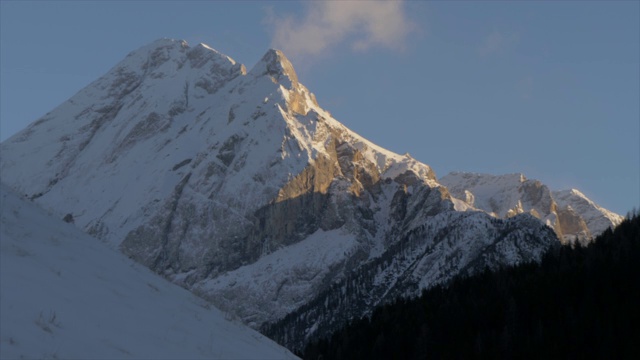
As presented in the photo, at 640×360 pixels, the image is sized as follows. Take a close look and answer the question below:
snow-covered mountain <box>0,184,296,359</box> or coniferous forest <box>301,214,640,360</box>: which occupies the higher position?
coniferous forest <box>301,214,640,360</box>

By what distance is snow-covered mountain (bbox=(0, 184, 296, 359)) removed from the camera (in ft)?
46.4

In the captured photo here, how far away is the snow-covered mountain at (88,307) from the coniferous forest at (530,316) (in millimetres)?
77610

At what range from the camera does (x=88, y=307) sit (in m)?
16.2

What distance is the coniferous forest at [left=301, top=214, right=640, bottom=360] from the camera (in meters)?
95.3

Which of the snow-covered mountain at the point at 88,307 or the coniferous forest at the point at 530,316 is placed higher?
the coniferous forest at the point at 530,316

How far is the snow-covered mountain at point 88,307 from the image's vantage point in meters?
14.1

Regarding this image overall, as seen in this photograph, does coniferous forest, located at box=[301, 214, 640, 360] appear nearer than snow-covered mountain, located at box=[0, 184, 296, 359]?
No

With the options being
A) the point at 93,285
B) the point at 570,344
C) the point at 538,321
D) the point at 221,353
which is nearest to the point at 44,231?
the point at 93,285

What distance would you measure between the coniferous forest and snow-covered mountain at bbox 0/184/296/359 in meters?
77.6

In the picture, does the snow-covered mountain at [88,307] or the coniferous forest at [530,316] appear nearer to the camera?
the snow-covered mountain at [88,307]

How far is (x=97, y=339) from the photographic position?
48.6 feet

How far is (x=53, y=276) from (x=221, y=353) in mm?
4031

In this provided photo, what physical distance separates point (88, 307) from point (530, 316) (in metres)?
99.5

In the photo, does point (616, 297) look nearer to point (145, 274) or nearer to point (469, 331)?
point (469, 331)
